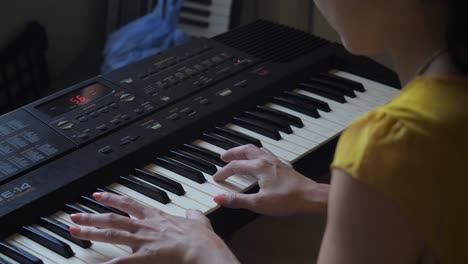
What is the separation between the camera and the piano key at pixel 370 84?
5.23 feet

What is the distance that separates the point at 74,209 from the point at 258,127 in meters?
0.43

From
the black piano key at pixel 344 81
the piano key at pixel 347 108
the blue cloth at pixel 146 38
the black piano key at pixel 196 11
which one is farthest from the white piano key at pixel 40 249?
the black piano key at pixel 196 11

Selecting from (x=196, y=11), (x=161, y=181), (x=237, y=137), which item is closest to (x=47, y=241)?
(x=161, y=181)

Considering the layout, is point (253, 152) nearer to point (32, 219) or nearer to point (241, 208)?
point (241, 208)

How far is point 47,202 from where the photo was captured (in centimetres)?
112

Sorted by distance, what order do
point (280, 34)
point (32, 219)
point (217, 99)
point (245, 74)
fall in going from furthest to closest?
point (280, 34) < point (245, 74) < point (217, 99) < point (32, 219)

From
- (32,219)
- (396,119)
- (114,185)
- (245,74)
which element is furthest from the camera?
(245,74)

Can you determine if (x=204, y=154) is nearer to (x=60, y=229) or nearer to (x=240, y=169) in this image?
(x=240, y=169)

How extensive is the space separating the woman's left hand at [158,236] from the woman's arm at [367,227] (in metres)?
0.26

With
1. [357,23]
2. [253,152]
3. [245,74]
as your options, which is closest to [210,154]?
[253,152]

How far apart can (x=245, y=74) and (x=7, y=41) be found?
3.01 ft

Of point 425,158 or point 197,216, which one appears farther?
point 197,216

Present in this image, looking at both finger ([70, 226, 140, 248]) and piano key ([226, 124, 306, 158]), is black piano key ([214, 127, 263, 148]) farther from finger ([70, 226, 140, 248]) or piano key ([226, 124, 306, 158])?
finger ([70, 226, 140, 248])

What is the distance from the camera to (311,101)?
4.98ft
